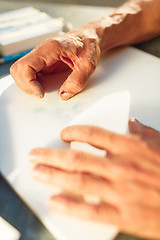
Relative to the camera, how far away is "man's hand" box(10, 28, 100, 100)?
71cm

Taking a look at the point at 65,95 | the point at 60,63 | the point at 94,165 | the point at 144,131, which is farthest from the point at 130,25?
the point at 94,165

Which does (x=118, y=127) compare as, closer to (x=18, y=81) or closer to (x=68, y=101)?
(x=68, y=101)

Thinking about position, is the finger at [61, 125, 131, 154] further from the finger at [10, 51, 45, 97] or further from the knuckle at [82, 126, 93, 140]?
the finger at [10, 51, 45, 97]

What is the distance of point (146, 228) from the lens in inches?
16.3

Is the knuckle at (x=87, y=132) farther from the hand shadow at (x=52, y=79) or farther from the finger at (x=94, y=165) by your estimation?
the hand shadow at (x=52, y=79)

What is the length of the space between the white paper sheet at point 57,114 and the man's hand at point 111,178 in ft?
0.09

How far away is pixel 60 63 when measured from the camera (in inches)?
31.5

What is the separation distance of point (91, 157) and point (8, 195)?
20 centimetres

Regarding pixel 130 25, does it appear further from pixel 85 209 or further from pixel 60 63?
pixel 85 209

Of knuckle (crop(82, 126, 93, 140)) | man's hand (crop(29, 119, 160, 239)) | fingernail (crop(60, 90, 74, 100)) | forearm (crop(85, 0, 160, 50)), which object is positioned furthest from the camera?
forearm (crop(85, 0, 160, 50))

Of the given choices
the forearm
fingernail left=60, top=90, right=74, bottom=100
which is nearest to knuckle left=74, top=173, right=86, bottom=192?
fingernail left=60, top=90, right=74, bottom=100

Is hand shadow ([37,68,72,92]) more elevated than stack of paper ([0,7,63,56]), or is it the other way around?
stack of paper ([0,7,63,56])

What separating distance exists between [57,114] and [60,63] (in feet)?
0.72

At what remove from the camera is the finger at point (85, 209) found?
0.42 meters
